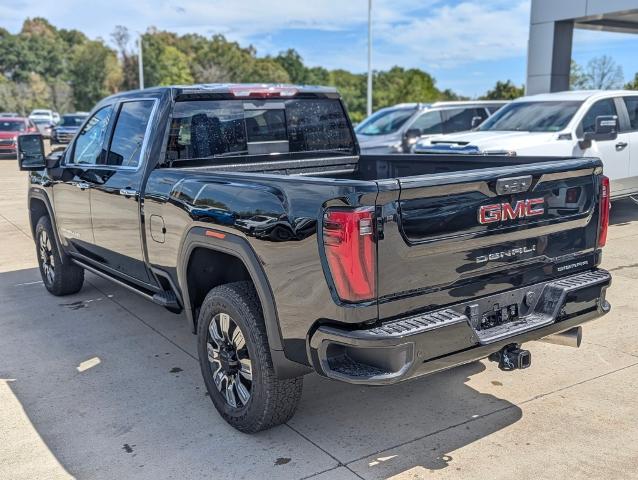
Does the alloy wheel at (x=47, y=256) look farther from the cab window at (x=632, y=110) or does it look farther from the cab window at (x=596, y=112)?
the cab window at (x=632, y=110)

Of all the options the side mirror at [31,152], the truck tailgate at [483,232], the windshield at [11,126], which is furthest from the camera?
the windshield at [11,126]

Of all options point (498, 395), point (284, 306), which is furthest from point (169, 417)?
point (498, 395)

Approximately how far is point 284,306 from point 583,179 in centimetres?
190

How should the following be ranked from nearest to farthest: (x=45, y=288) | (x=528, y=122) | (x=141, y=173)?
(x=141, y=173) < (x=45, y=288) < (x=528, y=122)

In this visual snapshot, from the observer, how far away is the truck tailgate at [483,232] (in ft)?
9.76

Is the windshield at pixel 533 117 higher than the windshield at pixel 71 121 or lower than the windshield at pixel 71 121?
higher

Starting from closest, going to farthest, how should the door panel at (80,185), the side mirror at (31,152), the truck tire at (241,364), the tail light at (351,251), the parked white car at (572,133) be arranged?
1. the tail light at (351,251)
2. the truck tire at (241,364)
3. the door panel at (80,185)
4. the side mirror at (31,152)
5. the parked white car at (572,133)

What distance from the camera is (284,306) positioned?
317 cm

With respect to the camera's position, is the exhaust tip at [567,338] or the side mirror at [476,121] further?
the side mirror at [476,121]

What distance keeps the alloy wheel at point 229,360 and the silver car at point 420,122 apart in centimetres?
977

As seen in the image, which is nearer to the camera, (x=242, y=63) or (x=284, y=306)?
(x=284, y=306)

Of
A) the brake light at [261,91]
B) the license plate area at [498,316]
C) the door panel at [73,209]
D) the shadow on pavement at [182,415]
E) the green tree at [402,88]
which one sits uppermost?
the green tree at [402,88]

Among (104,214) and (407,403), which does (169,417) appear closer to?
(407,403)

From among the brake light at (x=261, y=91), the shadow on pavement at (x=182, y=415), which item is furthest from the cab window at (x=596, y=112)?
the shadow on pavement at (x=182, y=415)
